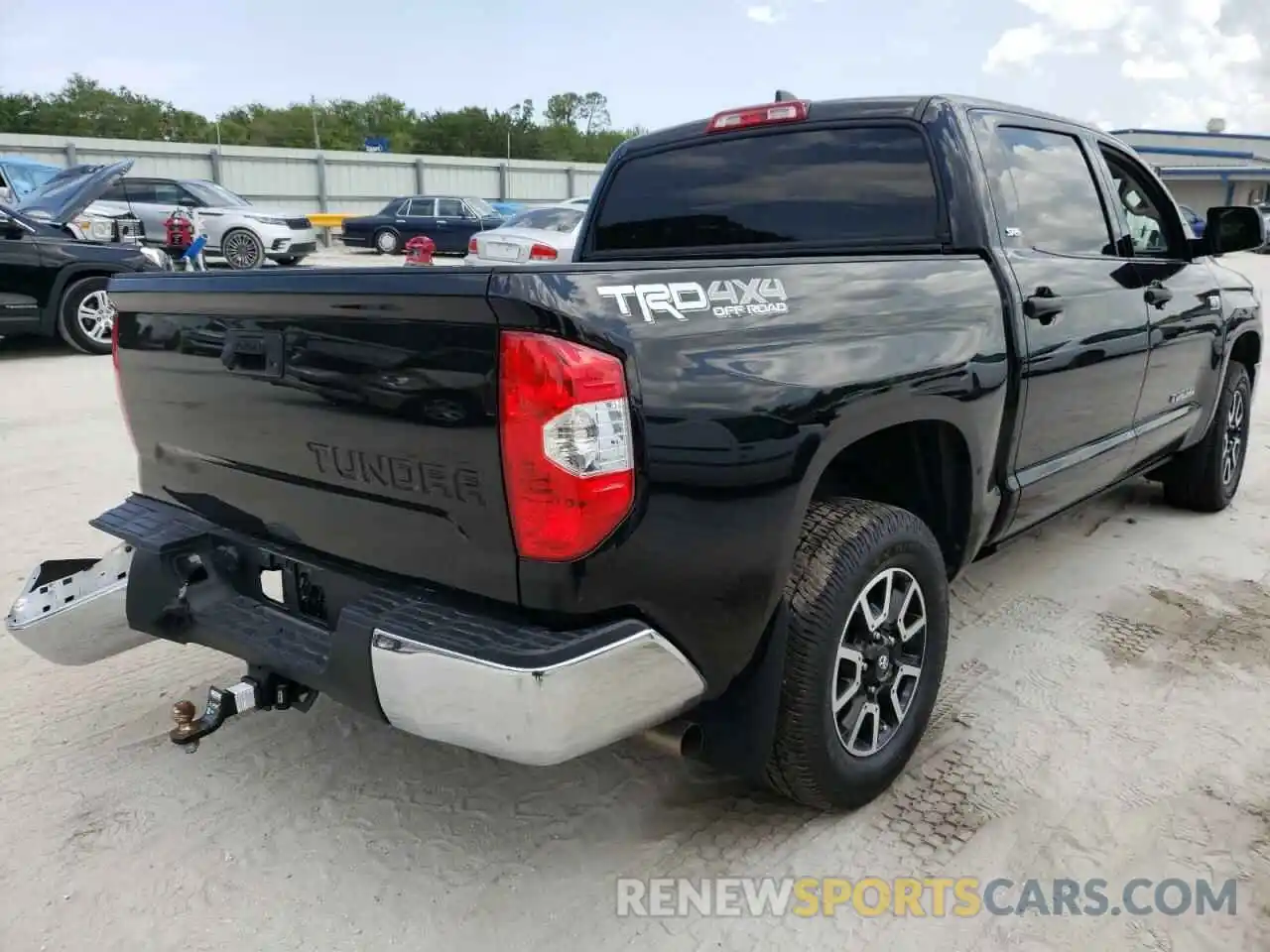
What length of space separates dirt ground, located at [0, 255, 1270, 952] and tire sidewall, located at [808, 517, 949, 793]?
0.46ft

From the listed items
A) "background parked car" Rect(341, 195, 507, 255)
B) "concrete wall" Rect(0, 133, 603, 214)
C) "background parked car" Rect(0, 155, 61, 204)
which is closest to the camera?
"background parked car" Rect(0, 155, 61, 204)

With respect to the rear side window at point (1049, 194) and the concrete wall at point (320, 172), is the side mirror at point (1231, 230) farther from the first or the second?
the concrete wall at point (320, 172)

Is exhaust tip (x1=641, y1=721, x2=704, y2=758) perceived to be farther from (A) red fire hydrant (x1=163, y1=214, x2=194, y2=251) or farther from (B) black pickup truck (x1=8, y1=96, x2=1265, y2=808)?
(A) red fire hydrant (x1=163, y1=214, x2=194, y2=251)

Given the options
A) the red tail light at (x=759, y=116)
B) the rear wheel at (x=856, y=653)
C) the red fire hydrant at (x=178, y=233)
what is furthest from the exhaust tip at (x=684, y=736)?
the red fire hydrant at (x=178, y=233)

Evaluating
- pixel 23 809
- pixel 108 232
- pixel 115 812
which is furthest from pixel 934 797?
pixel 108 232

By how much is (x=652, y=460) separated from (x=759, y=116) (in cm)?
206

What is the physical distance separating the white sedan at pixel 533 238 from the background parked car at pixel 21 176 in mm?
6900

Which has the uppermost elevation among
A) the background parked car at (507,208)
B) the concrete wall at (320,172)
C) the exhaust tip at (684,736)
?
the concrete wall at (320,172)

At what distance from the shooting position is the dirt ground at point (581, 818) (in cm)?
220

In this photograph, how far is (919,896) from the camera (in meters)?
2.30

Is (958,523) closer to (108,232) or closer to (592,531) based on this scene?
(592,531)

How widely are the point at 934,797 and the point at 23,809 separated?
2.48 metres

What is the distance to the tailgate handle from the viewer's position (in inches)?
A: 89.3

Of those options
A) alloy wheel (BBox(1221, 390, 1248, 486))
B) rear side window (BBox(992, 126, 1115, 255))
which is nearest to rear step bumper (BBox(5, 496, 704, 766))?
rear side window (BBox(992, 126, 1115, 255))
